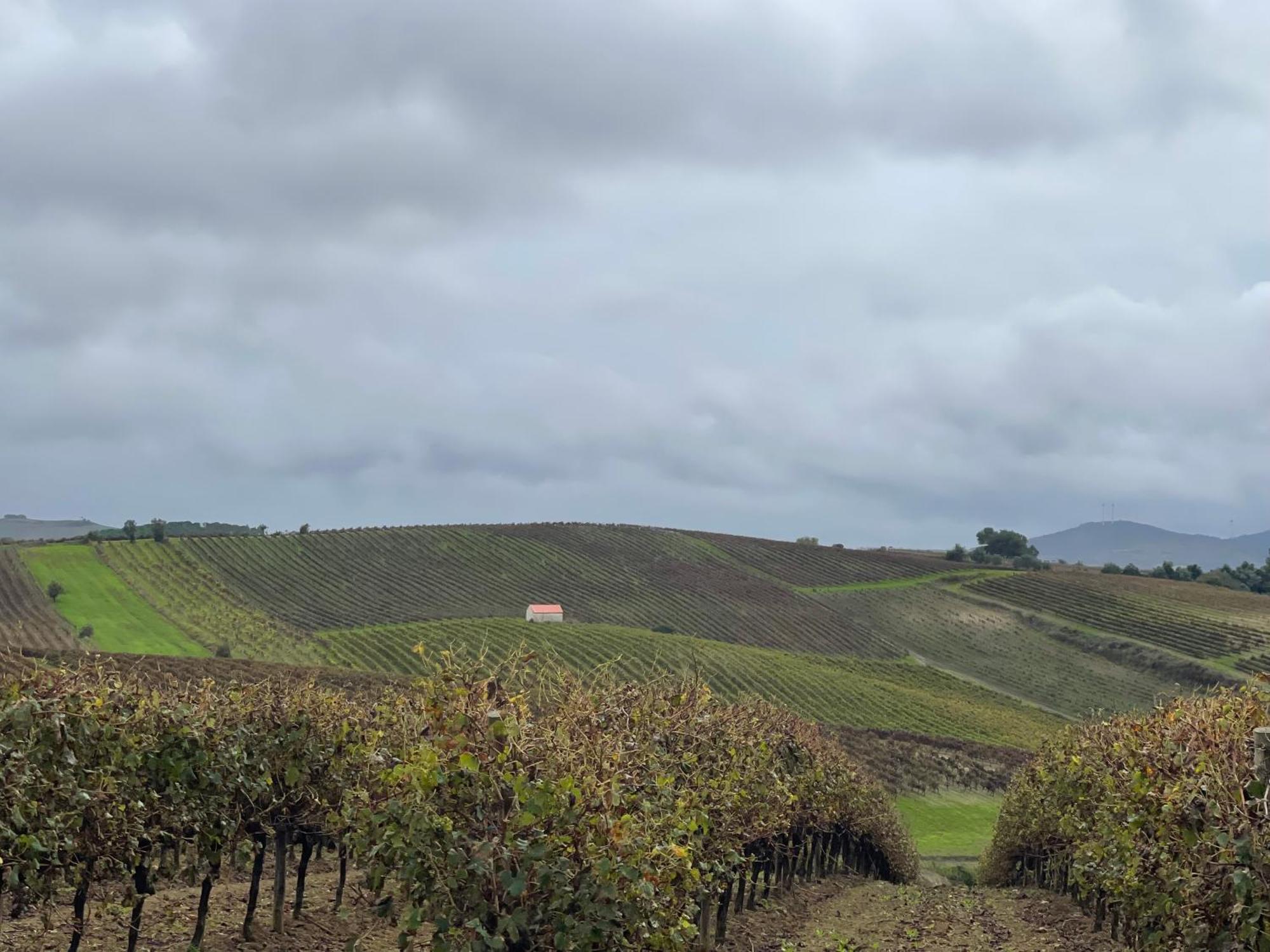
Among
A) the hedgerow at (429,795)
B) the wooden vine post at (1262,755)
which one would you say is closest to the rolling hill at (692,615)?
the hedgerow at (429,795)

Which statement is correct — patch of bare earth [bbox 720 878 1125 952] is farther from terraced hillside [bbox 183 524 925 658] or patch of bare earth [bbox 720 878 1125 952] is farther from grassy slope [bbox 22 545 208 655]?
terraced hillside [bbox 183 524 925 658]

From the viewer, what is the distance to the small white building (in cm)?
9575

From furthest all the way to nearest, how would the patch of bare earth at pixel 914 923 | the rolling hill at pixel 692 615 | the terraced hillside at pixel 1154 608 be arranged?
the terraced hillside at pixel 1154 608 < the rolling hill at pixel 692 615 < the patch of bare earth at pixel 914 923

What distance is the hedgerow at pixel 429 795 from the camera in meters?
9.62

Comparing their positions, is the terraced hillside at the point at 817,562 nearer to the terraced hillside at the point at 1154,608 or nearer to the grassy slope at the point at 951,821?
the terraced hillside at the point at 1154,608

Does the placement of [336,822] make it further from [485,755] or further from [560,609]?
Result: [560,609]

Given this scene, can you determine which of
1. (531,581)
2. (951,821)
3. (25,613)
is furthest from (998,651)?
(25,613)

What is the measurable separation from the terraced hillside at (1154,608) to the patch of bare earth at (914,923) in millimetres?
80240

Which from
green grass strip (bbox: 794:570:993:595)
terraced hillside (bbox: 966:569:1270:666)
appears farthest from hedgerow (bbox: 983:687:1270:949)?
green grass strip (bbox: 794:570:993:595)

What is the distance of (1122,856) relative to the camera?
17.6 m

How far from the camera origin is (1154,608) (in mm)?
118375

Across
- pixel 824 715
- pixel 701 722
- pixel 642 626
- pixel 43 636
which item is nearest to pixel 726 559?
pixel 642 626

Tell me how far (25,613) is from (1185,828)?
8567 cm

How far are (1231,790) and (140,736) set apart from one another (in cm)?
1313
